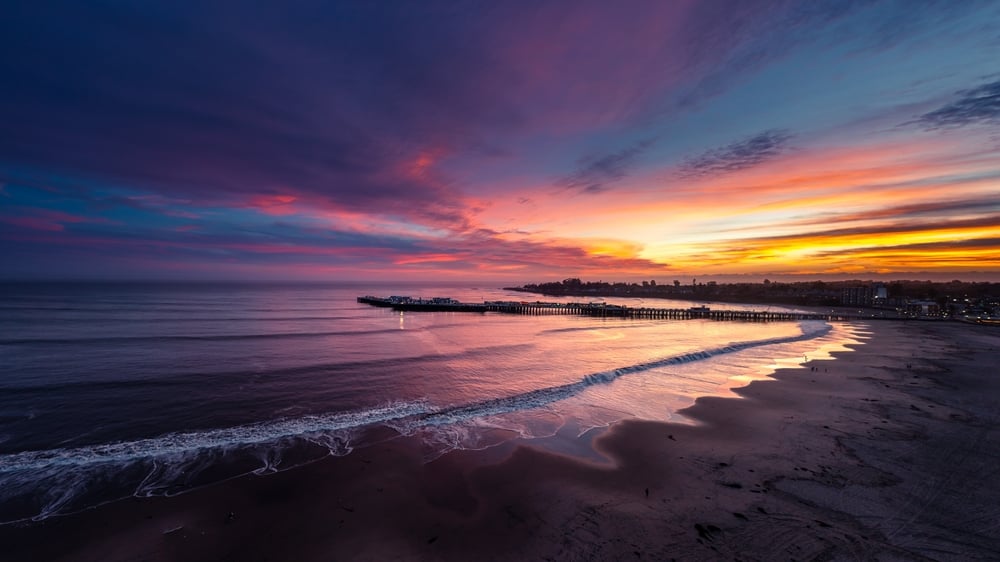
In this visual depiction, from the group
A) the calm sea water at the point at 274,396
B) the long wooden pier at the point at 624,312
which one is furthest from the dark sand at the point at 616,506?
the long wooden pier at the point at 624,312

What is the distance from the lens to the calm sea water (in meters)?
9.82

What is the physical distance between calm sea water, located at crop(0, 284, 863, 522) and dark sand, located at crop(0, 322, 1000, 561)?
4.35 ft

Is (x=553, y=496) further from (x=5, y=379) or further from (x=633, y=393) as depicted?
(x=5, y=379)

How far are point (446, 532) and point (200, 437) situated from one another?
30.2 ft

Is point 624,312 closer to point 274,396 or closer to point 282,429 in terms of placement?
point 274,396

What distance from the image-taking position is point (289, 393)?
1623 centimetres

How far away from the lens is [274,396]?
620 inches

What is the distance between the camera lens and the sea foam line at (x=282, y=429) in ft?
33.0

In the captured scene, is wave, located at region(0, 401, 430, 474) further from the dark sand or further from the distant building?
the distant building

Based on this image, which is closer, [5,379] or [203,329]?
[5,379]

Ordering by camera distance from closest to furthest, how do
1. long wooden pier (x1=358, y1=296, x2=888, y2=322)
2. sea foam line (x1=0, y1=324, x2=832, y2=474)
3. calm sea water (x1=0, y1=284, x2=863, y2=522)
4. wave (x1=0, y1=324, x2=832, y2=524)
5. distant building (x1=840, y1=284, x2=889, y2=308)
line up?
wave (x1=0, y1=324, x2=832, y2=524) → calm sea water (x1=0, y1=284, x2=863, y2=522) → sea foam line (x1=0, y1=324, x2=832, y2=474) → long wooden pier (x1=358, y1=296, x2=888, y2=322) → distant building (x1=840, y1=284, x2=889, y2=308)

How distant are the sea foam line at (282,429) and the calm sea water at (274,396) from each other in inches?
2.4

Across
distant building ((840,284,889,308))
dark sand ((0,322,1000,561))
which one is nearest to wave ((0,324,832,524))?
dark sand ((0,322,1000,561))

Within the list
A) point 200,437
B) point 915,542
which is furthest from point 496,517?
point 200,437
